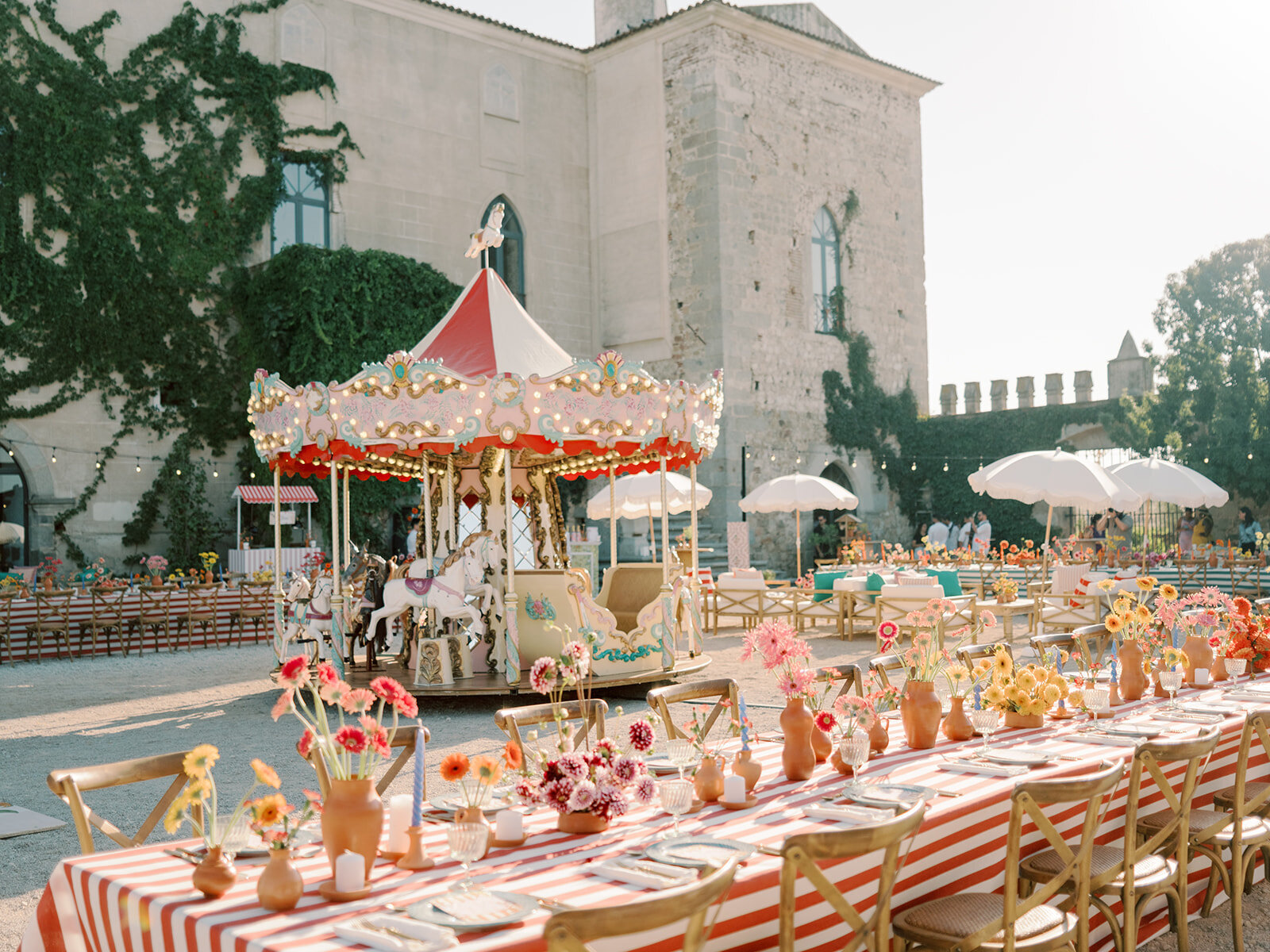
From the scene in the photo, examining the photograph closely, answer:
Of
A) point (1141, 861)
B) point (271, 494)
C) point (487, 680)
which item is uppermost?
point (271, 494)

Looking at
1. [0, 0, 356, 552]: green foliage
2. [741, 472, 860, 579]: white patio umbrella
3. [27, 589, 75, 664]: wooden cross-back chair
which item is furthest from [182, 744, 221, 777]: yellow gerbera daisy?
[0, 0, 356, 552]: green foliage

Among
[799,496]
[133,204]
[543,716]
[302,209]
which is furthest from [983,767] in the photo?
[302,209]

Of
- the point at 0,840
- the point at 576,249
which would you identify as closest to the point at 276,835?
the point at 0,840

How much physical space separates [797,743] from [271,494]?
17.4 meters

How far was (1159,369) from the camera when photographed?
2497 cm

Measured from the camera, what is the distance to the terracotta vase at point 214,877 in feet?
9.00

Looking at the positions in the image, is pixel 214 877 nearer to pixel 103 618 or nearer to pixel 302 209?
pixel 103 618

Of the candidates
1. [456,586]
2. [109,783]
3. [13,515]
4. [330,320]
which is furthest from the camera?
[330,320]

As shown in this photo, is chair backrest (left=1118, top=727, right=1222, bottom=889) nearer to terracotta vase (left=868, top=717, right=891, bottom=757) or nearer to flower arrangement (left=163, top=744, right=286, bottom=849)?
terracotta vase (left=868, top=717, right=891, bottom=757)

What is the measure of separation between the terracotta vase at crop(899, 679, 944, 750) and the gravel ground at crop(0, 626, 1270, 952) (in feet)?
3.78

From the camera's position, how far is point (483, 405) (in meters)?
9.52

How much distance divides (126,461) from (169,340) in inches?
88.3

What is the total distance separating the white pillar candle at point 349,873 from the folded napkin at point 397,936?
190 mm

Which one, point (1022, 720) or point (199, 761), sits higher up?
point (199, 761)
